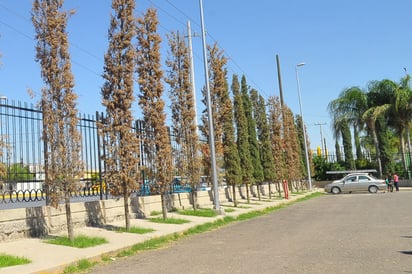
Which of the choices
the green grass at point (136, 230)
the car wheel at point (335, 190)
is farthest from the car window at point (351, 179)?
the green grass at point (136, 230)

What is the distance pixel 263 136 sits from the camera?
34.5 meters

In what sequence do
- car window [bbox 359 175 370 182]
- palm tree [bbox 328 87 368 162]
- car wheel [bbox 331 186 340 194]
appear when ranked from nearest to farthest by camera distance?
car window [bbox 359 175 370 182], car wheel [bbox 331 186 340 194], palm tree [bbox 328 87 368 162]

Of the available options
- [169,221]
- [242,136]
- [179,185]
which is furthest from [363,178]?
[169,221]

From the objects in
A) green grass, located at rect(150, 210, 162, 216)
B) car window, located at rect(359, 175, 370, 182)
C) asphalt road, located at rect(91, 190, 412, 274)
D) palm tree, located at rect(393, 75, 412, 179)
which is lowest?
asphalt road, located at rect(91, 190, 412, 274)

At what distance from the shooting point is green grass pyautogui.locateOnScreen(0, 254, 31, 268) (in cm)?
902

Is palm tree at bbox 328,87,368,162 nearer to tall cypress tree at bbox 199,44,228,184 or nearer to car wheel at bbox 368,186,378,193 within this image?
car wheel at bbox 368,186,378,193

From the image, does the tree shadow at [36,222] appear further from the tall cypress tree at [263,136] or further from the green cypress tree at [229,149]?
the tall cypress tree at [263,136]

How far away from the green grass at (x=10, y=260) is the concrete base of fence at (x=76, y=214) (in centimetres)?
189

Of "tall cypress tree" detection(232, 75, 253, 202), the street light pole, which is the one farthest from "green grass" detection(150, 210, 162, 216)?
"tall cypress tree" detection(232, 75, 253, 202)

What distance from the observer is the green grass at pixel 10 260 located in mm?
9016

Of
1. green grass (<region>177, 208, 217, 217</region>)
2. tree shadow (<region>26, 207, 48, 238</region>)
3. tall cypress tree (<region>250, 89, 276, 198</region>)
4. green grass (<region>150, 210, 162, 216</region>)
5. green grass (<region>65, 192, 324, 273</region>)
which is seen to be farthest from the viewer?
tall cypress tree (<region>250, 89, 276, 198</region>)

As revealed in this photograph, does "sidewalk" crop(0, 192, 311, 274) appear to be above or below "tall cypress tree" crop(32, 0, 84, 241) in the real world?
below

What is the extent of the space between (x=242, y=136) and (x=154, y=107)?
435 inches

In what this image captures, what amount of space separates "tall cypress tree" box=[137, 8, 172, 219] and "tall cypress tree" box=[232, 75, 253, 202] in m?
10.00
